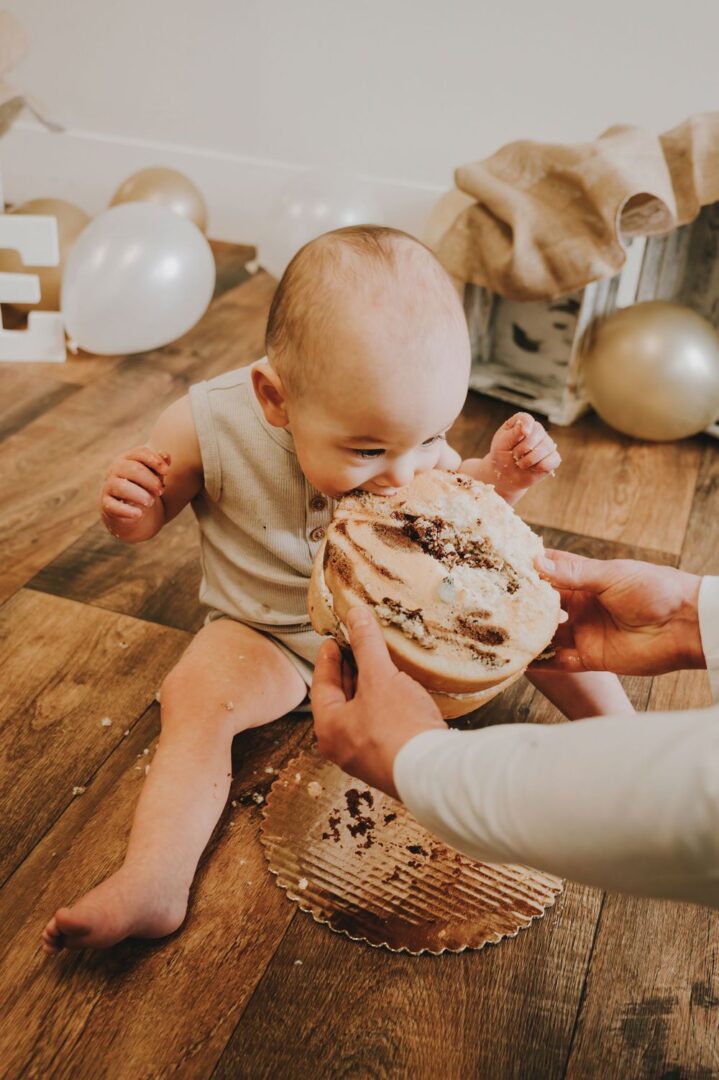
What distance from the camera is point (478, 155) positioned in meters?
2.40

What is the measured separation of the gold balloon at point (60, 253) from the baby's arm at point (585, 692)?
1508mm

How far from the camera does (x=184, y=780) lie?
3.47 ft

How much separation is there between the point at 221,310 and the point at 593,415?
95 centimetres

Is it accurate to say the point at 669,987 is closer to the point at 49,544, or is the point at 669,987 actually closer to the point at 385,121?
the point at 49,544

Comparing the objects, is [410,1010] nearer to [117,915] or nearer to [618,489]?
[117,915]

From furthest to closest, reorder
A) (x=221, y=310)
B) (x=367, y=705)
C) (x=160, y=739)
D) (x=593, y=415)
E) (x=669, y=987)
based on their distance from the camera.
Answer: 1. (x=221, y=310)
2. (x=593, y=415)
3. (x=160, y=739)
4. (x=669, y=987)
5. (x=367, y=705)

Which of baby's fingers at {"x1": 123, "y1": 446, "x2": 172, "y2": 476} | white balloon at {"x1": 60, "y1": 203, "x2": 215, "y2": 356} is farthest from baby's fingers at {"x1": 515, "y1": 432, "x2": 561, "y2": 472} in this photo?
white balloon at {"x1": 60, "y1": 203, "x2": 215, "y2": 356}

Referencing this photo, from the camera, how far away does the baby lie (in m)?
0.92

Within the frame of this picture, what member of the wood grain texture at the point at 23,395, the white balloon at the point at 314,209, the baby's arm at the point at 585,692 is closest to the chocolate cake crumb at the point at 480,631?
the baby's arm at the point at 585,692

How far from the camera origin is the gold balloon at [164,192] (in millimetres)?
2352

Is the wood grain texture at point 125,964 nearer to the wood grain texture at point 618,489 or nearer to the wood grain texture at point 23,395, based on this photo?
the wood grain texture at point 618,489

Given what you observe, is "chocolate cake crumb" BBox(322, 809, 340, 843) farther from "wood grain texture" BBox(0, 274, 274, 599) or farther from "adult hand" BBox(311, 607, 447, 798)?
"wood grain texture" BBox(0, 274, 274, 599)

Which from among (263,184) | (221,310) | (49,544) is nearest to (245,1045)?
(49,544)

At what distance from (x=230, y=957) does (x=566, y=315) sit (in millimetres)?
1392
